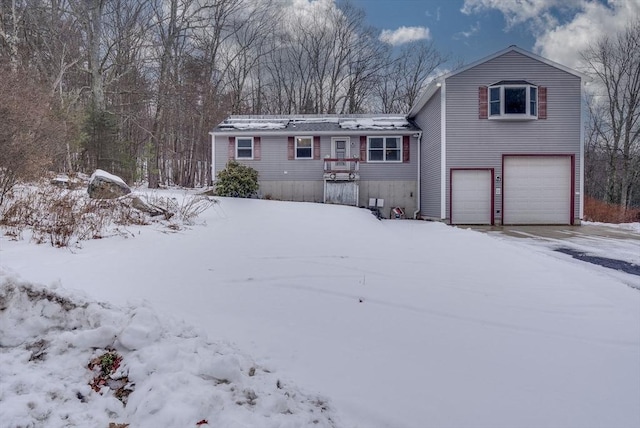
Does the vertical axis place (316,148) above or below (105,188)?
above

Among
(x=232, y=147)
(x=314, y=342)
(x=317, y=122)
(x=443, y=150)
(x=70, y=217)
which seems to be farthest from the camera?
(x=317, y=122)

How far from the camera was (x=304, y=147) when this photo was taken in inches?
603

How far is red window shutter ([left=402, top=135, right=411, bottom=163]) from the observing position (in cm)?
1516

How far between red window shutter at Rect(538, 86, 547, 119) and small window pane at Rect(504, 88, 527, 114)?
0.63 metres

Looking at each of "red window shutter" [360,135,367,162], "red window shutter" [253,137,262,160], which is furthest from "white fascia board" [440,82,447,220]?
"red window shutter" [253,137,262,160]

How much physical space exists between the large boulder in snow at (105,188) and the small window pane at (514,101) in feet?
38.6

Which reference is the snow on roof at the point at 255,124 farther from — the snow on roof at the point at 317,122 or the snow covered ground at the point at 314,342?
the snow covered ground at the point at 314,342

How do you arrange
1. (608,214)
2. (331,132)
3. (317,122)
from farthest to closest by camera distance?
(608,214) → (317,122) → (331,132)

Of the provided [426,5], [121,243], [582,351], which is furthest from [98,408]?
[426,5]

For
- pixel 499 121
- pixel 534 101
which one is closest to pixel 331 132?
pixel 499 121

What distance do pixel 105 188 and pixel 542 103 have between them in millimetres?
13253

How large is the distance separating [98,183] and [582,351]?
8.17 metres

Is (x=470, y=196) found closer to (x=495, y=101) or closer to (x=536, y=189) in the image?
(x=536, y=189)

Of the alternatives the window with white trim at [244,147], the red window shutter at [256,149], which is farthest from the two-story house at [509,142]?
the window with white trim at [244,147]
